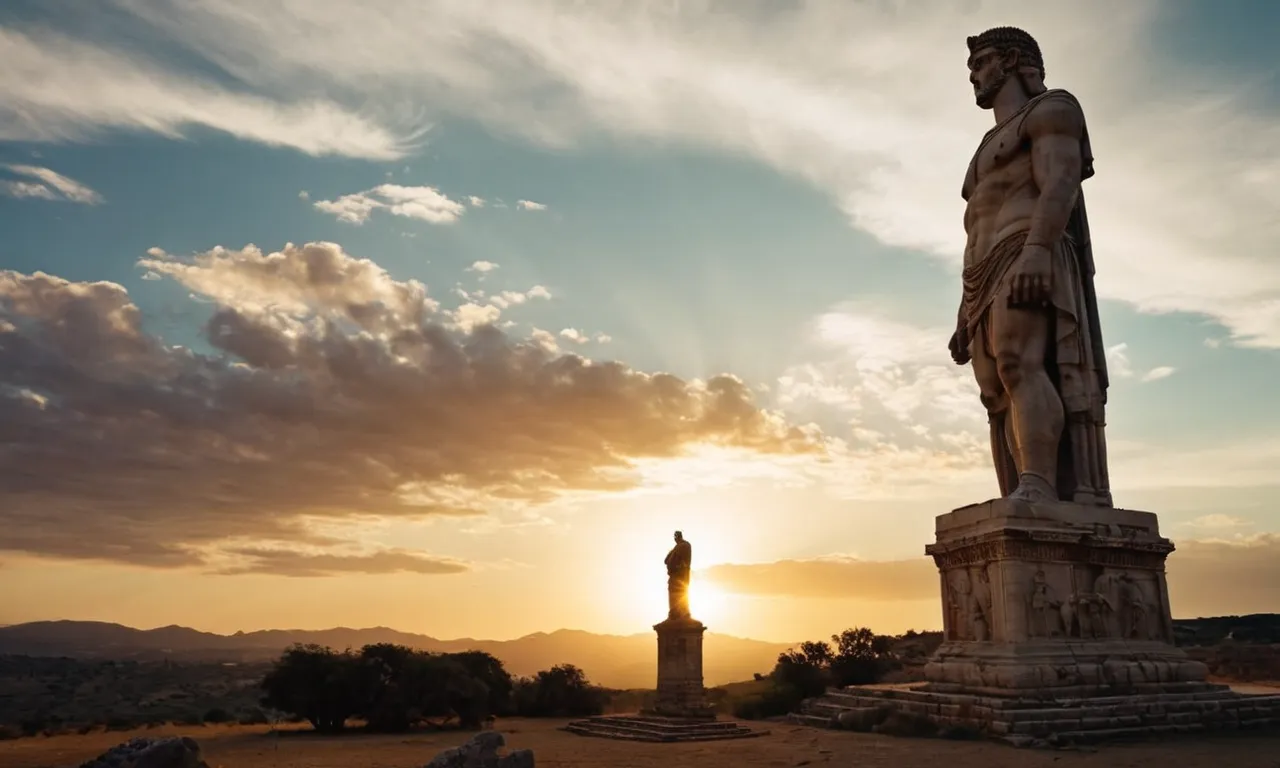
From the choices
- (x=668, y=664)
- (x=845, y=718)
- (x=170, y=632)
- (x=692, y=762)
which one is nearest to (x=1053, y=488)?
(x=845, y=718)

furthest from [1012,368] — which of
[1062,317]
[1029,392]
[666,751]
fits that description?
[666,751]

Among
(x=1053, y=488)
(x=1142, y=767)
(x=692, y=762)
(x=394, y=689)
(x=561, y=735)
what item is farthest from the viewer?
(x=394, y=689)

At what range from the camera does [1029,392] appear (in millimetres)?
11133

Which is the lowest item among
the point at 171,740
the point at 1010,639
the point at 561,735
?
the point at 561,735

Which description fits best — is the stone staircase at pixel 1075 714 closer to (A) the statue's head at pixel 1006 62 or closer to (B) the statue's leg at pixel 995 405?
(B) the statue's leg at pixel 995 405

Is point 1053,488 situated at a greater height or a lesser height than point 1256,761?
greater

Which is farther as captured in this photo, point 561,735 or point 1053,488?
point 561,735

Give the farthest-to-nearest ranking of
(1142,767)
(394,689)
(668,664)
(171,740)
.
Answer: (394,689), (668,664), (1142,767), (171,740)

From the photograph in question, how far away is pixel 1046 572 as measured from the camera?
1019 centimetres

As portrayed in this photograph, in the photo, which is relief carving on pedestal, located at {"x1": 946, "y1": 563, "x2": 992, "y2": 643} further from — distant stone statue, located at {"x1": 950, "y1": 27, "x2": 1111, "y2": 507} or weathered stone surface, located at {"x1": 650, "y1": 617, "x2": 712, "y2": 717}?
weathered stone surface, located at {"x1": 650, "y1": 617, "x2": 712, "y2": 717}

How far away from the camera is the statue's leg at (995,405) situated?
468 inches

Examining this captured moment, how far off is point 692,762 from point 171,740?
5.41 meters

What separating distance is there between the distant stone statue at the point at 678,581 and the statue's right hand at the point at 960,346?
320 inches

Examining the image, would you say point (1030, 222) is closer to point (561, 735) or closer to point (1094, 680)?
point (1094, 680)
